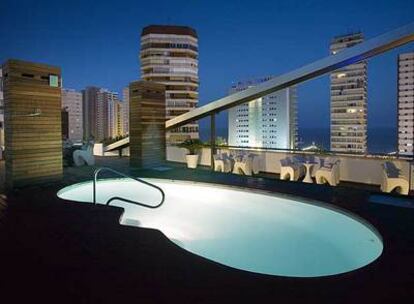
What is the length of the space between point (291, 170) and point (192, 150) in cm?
449

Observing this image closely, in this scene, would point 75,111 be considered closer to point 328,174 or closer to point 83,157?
point 83,157

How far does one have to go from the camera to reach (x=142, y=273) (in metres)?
2.66

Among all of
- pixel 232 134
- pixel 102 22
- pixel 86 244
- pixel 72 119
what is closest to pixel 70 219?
pixel 86 244

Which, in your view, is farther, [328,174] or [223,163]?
[223,163]

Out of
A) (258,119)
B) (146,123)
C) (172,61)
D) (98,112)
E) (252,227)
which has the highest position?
(172,61)

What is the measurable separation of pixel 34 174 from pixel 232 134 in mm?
68001

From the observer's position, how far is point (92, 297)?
2.28 m

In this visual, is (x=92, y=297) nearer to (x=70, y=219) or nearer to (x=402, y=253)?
(x=70, y=219)

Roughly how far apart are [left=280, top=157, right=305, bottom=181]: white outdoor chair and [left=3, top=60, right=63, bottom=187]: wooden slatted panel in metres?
5.59

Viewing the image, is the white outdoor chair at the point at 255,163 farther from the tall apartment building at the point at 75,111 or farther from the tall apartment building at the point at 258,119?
the tall apartment building at the point at 75,111

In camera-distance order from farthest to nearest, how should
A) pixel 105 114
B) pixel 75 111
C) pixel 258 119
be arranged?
pixel 75 111
pixel 105 114
pixel 258 119

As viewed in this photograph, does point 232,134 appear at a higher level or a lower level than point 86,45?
lower

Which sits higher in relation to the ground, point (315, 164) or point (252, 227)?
point (315, 164)

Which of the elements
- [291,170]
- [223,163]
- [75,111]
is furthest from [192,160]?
[75,111]
